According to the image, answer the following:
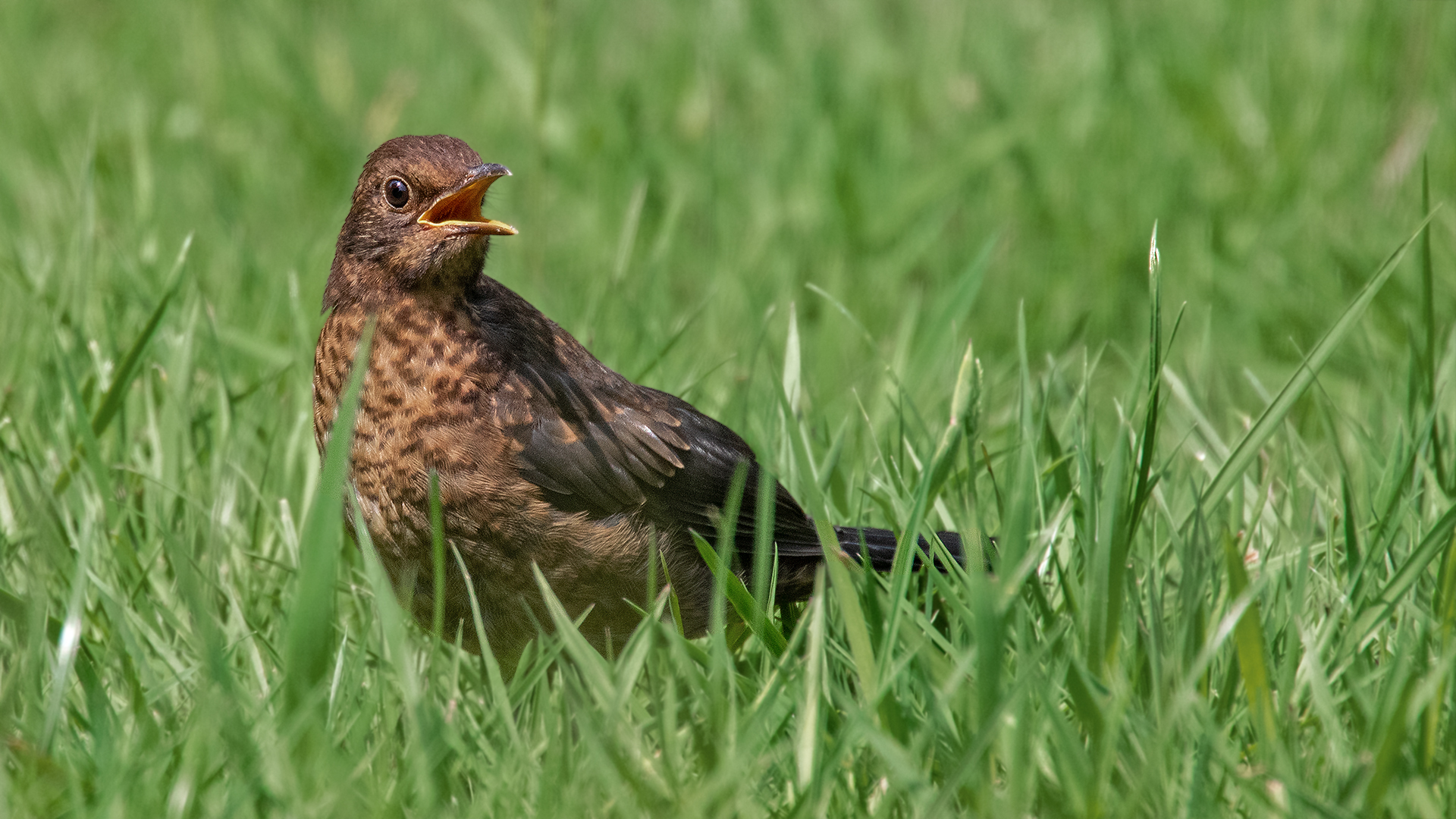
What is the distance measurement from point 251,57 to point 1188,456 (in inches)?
178

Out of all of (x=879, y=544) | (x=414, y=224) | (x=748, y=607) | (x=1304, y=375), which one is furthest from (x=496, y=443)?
(x=1304, y=375)

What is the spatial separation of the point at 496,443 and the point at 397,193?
616mm

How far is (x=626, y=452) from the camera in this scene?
321cm

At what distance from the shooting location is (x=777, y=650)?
9.07 feet

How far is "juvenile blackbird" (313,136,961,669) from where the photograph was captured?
9.85 feet

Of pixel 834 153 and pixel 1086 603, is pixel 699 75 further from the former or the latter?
pixel 1086 603

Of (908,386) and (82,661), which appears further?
(908,386)

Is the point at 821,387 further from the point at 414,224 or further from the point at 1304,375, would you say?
the point at 1304,375

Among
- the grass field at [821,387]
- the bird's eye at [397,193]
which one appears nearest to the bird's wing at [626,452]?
the grass field at [821,387]

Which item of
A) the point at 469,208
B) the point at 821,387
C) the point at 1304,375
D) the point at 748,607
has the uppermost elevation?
the point at 469,208

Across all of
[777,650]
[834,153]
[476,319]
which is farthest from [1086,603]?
[834,153]

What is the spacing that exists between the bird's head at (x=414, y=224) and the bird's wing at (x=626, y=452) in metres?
0.28

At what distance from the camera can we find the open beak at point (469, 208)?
3.08m

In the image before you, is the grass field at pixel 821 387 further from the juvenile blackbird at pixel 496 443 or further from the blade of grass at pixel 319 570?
the juvenile blackbird at pixel 496 443
